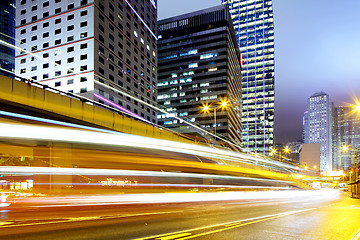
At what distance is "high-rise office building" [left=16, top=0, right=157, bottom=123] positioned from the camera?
7756 cm

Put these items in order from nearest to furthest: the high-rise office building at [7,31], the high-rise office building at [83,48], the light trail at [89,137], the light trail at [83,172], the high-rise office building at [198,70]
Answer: the light trail at [83,172] < the light trail at [89,137] < the high-rise office building at [83,48] < the high-rise office building at [7,31] < the high-rise office building at [198,70]

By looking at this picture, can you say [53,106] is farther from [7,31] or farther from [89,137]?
[7,31]

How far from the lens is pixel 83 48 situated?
7831 centimetres

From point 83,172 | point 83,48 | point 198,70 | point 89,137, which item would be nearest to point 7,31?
point 83,48

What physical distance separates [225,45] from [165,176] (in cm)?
12951

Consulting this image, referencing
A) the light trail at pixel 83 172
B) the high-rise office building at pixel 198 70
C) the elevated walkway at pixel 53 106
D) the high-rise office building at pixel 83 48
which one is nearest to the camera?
the light trail at pixel 83 172

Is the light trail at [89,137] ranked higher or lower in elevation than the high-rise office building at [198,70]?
lower

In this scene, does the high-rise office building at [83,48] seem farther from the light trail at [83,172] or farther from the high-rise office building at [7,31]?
the light trail at [83,172]

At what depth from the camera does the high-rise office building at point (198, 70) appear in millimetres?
138375

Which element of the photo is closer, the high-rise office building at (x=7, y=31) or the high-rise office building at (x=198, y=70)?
the high-rise office building at (x=7, y=31)

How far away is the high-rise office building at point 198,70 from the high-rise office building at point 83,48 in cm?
4800

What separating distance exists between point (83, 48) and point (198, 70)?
247 ft

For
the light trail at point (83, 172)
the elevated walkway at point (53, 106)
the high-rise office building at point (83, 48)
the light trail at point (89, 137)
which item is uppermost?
the high-rise office building at point (83, 48)

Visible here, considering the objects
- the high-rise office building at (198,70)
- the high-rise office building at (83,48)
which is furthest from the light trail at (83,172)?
the high-rise office building at (198,70)
